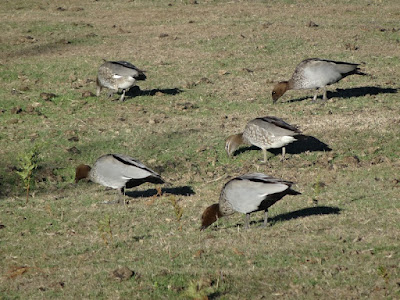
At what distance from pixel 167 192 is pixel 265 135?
2454mm

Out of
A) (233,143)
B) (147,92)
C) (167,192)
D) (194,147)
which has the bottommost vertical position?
(147,92)

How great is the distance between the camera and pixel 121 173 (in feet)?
41.1

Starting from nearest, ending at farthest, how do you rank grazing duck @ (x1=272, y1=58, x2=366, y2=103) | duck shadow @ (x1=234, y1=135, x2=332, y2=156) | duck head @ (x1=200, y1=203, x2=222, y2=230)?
duck head @ (x1=200, y1=203, x2=222, y2=230) → duck shadow @ (x1=234, y1=135, x2=332, y2=156) → grazing duck @ (x1=272, y1=58, x2=366, y2=103)

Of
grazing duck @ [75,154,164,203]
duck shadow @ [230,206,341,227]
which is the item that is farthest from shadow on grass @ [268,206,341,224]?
grazing duck @ [75,154,164,203]

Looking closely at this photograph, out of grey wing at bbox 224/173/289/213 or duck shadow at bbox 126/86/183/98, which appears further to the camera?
duck shadow at bbox 126/86/183/98

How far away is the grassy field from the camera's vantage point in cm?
884

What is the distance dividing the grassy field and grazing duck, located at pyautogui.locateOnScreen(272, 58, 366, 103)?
0.53 meters

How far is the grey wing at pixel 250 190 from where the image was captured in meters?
9.98

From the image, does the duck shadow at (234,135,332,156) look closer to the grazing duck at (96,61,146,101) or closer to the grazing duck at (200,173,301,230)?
the grazing duck at (96,61,146,101)

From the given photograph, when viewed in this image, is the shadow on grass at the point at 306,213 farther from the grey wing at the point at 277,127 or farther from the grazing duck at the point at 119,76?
the grazing duck at the point at 119,76

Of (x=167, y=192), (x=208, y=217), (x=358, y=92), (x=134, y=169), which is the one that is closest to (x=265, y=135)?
(x=167, y=192)

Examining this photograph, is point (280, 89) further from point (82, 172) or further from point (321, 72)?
point (82, 172)

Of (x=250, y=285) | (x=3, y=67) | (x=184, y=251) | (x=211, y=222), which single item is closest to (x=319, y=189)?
(x=211, y=222)

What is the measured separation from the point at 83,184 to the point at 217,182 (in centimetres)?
280
